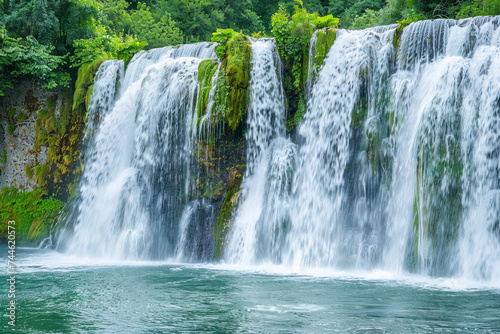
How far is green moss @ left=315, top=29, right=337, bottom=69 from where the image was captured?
1226 centimetres

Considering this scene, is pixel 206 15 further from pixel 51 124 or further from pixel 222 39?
pixel 222 39

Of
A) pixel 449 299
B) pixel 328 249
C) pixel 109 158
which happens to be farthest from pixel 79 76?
pixel 449 299

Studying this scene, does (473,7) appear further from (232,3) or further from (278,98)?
(232,3)

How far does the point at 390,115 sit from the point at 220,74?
4347mm

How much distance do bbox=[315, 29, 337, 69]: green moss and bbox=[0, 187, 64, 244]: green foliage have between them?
30.3 feet

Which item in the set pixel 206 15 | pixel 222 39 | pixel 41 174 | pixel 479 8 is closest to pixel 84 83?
pixel 41 174

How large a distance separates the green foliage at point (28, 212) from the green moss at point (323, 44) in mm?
9239

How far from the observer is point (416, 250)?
9.41 meters

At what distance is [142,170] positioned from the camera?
1316 centimetres

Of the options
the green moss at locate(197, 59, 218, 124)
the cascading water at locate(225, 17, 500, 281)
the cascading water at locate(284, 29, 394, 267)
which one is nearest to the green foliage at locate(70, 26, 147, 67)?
the green moss at locate(197, 59, 218, 124)

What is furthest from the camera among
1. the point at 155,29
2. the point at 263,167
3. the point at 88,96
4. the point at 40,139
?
the point at 155,29

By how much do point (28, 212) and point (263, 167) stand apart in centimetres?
858

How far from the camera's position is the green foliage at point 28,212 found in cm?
1552

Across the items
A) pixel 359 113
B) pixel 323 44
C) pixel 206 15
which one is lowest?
pixel 359 113
